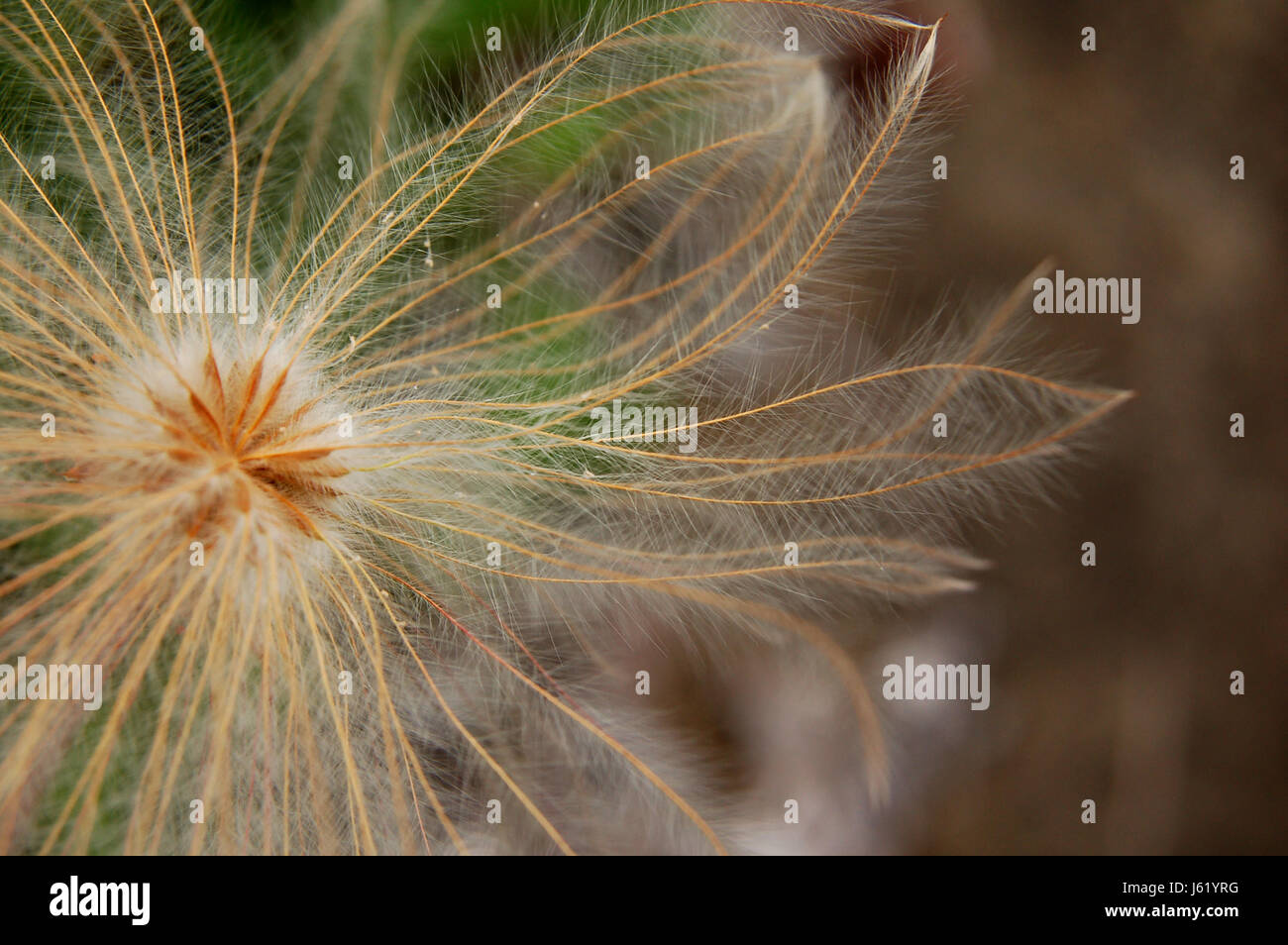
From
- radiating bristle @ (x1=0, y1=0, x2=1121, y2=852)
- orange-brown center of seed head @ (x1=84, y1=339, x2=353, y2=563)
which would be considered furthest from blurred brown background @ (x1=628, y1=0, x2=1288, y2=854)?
orange-brown center of seed head @ (x1=84, y1=339, x2=353, y2=563)

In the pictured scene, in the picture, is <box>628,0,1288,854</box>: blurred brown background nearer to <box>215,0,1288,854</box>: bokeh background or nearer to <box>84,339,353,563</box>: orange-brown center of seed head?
<box>215,0,1288,854</box>: bokeh background

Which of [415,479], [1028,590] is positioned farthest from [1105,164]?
[415,479]

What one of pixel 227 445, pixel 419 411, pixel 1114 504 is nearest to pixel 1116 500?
pixel 1114 504

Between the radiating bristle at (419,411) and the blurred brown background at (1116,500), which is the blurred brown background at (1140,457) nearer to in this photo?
the blurred brown background at (1116,500)

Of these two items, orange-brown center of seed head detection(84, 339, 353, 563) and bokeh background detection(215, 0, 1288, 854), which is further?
bokeh background detection(215, 0, 1288, 854)

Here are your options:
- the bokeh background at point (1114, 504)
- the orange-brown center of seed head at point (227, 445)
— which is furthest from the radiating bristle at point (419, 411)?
the bokeh background at point (1114, 504)

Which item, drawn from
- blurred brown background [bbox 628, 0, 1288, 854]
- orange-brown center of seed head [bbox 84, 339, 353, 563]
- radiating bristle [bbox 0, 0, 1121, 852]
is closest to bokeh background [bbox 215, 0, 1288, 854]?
blurred brown background [bbox 628, 0, 1288, 854]

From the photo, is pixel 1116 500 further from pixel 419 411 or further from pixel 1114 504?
pixel 419 411
